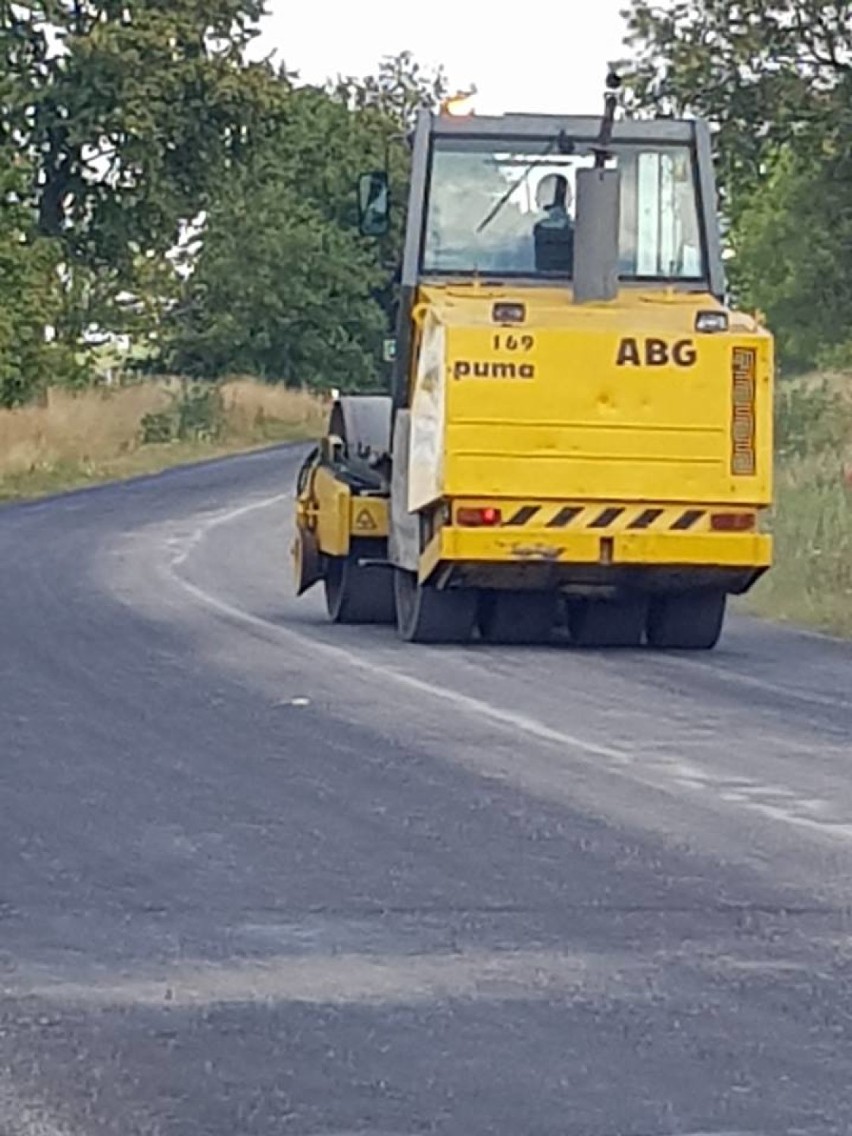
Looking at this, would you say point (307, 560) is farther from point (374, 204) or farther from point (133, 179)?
point (133, 179)

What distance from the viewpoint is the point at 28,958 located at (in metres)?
8.41

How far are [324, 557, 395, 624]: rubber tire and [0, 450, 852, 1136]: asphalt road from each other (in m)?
2.66

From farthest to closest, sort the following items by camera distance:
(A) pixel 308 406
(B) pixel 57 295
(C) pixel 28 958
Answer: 1. (A) pixel 308 406
2. (B) pixel 57 295
3. (C) pixel 28 958

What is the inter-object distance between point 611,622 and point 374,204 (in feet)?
10.5

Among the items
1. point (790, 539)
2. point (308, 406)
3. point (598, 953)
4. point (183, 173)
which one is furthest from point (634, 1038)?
point (308, 406)

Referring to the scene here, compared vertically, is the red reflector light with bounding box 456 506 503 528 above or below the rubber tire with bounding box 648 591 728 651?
above

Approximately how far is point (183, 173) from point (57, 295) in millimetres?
8972

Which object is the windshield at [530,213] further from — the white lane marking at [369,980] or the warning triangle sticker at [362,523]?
the white lane marking at [369,980]

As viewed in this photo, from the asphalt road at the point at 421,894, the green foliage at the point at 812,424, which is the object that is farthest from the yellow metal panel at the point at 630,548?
the green foliage at the point at 812,424

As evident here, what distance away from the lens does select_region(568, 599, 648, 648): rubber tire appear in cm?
1894

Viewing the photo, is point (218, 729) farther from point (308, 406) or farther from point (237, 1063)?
point (308, 406)

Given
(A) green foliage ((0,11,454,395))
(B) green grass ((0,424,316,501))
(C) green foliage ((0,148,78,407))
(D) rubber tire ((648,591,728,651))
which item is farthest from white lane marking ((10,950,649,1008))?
(C) green foliage ((0,148,78,407))

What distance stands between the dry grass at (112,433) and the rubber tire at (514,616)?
77.9 feet

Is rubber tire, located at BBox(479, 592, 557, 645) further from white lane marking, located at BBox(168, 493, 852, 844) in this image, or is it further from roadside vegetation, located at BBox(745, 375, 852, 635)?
roadside vegetation, located at BBox(745, 375, 852, 635)
